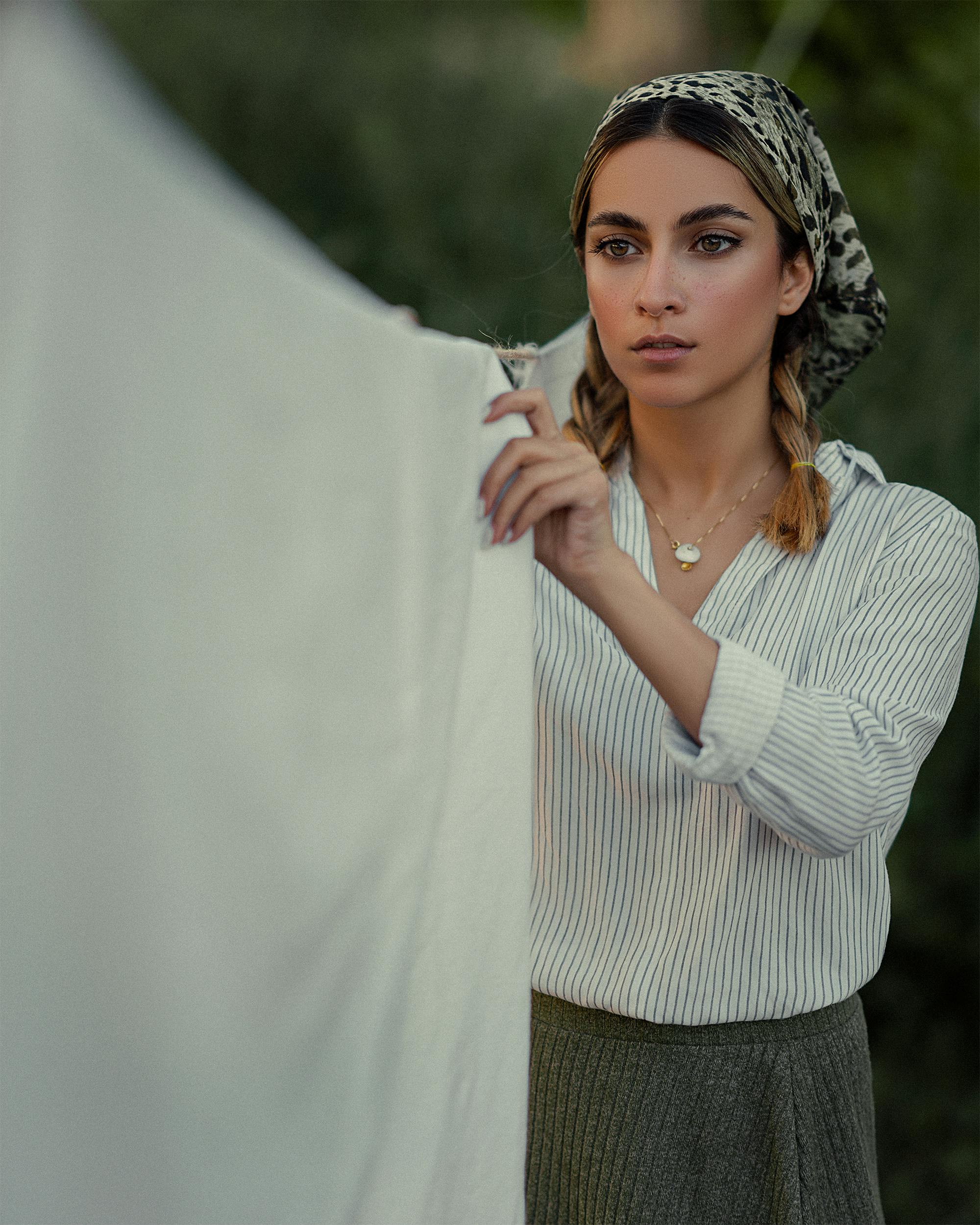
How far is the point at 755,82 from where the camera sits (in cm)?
166

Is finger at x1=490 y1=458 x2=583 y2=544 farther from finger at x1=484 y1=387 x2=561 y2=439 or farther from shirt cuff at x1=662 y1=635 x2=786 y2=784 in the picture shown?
shirt cuff at x1=662 y1=635 x2=786 y2=784

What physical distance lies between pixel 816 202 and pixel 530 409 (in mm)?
730

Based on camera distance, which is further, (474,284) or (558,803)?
(474,284)

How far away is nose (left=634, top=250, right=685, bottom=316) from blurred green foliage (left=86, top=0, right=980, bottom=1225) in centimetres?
201

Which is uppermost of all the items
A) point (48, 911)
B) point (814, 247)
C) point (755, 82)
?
point (755, 82)

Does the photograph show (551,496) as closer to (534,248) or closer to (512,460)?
(512,460)

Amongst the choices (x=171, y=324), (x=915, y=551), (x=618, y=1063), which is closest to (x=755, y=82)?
(x=915, y=551)

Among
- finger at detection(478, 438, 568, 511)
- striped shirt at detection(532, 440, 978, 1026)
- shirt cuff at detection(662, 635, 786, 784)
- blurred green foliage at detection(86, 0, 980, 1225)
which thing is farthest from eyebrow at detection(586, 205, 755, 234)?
blurred green foliage at detection(86, 0, 980, 1225)

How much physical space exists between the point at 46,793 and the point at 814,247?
1232 millimetres

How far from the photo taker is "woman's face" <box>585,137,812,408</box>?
1.49 meters

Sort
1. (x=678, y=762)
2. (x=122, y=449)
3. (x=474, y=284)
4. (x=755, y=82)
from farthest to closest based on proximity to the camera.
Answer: (x=474, y=284) → (x=755, y=82) → (x=678, y=762) → (x=122, y=449)

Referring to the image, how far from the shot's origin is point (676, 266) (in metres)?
1.49

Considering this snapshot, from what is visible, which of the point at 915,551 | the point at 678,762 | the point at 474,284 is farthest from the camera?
the point at 474,284

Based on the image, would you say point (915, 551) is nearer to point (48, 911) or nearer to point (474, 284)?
point (48, 911)
